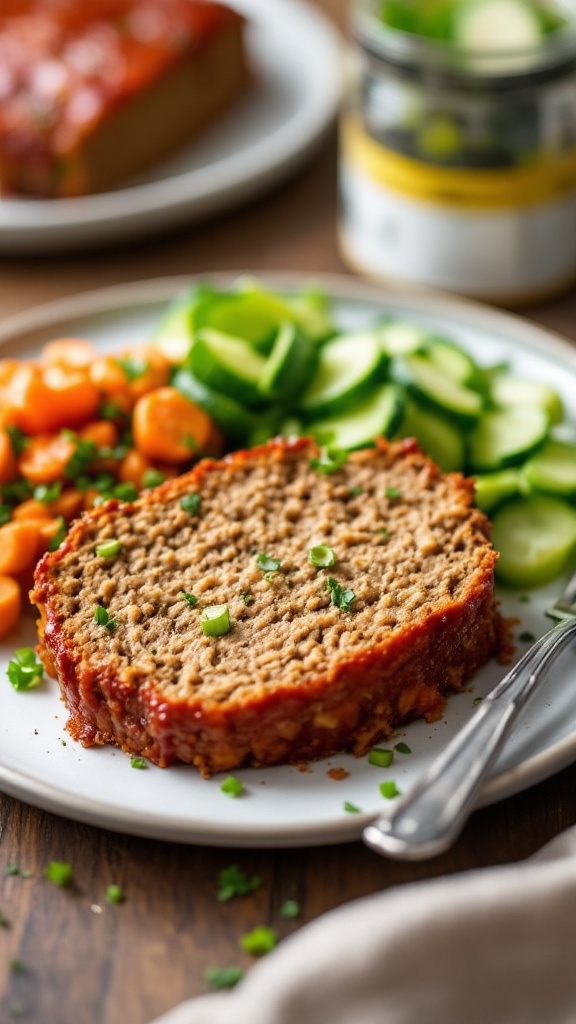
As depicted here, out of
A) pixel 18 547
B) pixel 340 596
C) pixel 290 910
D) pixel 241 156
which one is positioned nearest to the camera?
pixel 290 910

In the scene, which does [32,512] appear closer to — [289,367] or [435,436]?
[289,367]

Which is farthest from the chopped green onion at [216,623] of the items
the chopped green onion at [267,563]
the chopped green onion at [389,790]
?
the chopped green onion at [389,790]

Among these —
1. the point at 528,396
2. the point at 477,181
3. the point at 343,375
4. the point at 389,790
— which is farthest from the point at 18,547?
the point at 477,181

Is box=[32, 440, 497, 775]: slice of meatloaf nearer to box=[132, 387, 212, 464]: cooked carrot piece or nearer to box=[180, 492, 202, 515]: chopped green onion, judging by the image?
box=[180, 492, 202, 515]: chopped green onion

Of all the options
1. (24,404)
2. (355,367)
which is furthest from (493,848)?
(24,404)

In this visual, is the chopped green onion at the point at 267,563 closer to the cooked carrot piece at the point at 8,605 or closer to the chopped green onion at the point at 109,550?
the chopped green onion at the point at 109,550

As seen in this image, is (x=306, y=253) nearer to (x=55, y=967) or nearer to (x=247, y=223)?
(x=247, y=223)

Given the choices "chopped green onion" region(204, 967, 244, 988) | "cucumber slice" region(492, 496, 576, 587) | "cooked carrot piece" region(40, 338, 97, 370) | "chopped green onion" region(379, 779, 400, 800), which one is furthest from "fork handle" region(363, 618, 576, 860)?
"cooked carrot piece" region(40, 338, 97, 370)
